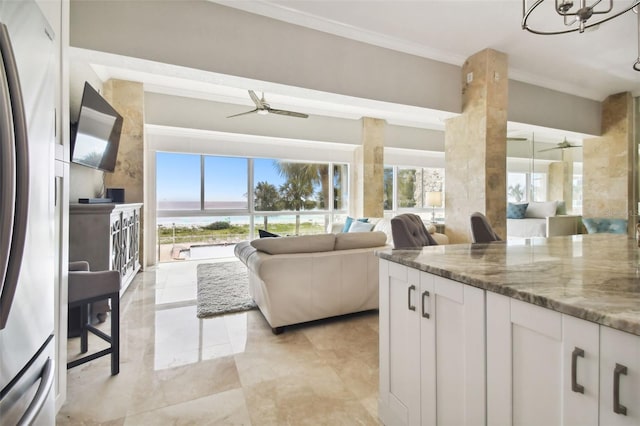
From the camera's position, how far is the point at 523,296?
33.8 inches

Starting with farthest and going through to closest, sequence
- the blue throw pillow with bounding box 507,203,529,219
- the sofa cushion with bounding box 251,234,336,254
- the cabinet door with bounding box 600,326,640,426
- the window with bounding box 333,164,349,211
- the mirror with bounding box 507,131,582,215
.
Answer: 1. the window with bounding box 333,164,349,211
2. the blue throw pillow with bounding box 507,203,529,219
3. the mirror with bounding box 507,131,582,215
4. the sofa cushion with bounding box 251,234,336,254
5. the cabinet door with bounding box 600,326,640,426

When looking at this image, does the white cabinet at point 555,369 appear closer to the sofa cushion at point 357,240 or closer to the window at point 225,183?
the sofa cushion at point 357,240

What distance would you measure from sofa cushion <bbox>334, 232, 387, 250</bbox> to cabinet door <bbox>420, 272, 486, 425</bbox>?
1599mm

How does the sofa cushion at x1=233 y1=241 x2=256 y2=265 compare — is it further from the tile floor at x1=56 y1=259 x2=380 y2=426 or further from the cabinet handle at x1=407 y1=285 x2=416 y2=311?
the cabinet handle at x1=407 y1=285 x2=416 y2=311

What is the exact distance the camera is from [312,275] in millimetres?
2658

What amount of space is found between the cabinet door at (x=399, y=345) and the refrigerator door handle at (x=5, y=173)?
1.31 meters

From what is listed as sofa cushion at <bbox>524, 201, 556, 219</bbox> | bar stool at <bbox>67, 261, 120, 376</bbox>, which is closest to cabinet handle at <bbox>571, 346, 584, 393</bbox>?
bar stool at <bbox>67, 261, 120, 376</bbox>

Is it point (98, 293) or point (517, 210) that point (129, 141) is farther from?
point (517, 210)

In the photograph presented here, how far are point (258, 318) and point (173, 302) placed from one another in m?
1.14

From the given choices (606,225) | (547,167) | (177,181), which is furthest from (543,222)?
(177,181)

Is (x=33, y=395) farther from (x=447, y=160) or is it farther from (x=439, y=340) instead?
(x=447, y=160)

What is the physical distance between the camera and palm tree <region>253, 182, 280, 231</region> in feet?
21.1

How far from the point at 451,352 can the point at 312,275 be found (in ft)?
5.40

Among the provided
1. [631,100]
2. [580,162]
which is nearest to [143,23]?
[631,100]
